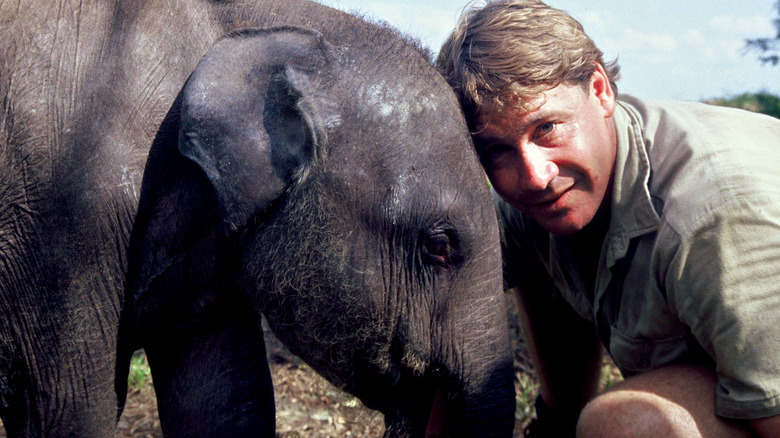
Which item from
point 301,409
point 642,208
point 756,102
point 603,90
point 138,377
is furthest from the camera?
point 756,102

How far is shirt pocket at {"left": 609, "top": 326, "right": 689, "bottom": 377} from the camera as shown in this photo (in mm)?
2965

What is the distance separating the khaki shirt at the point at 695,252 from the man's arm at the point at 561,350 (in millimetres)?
660

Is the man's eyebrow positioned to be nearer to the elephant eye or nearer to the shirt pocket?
the elephant eye

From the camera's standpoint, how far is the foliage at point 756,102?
1013 cm

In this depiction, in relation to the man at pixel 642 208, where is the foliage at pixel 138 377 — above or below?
below

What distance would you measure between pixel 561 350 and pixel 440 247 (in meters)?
1.74

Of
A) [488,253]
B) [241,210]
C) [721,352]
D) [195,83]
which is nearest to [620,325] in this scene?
[721,352]

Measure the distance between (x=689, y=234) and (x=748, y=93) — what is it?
976cm

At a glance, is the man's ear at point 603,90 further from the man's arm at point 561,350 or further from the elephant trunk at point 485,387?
the man's arm at point 561,350

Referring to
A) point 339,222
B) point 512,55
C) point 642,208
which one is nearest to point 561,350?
point 642,208

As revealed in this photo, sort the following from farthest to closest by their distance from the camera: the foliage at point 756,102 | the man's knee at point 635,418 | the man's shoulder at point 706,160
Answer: the foliage at point 756,102 → the man's knee at point 635,418 → the man's shoulder at point 706,160

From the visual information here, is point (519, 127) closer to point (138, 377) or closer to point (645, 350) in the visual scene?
point (645, 350)

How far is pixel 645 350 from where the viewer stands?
3074 mm

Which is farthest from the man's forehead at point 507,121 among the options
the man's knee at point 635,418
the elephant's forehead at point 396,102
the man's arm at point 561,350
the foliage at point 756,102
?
the foliage at point 756,102
